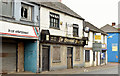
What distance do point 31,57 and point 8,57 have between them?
7.19 feet

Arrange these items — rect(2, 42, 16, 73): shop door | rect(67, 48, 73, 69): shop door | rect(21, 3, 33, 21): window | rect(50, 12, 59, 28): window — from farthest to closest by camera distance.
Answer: rect(67, 48, 73, 69): shop door < rect(50, 12, 59, 28): window < rect(21, 3, 33, 21): window < rect(2, 42, 16, 73): shop door

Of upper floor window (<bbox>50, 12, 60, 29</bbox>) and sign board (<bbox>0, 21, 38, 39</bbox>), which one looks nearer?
sign board (<bbox>0, 21, 38, 39</bbox>)

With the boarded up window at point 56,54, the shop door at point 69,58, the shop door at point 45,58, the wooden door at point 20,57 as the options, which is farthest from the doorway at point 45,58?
the shop door at point 69,58

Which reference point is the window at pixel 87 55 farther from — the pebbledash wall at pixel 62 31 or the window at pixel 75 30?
the window at pixel 75 30

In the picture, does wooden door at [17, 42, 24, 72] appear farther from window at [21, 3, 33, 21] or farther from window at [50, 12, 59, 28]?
window at [50, 12, 59, 28]

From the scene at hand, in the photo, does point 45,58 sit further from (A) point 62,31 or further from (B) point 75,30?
(B) point 75,30

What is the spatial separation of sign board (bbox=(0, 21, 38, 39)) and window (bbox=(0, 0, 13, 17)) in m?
0.76

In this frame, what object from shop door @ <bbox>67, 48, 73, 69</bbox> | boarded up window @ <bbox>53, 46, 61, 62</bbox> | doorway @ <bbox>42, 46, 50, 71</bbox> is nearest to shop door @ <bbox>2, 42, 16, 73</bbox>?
doorway @ <bbox>42, 46, 50, 71</bbox>

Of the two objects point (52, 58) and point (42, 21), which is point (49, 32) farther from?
point (52, 58)

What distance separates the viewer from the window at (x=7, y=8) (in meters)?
14.1

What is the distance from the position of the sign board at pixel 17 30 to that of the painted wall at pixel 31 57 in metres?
1.01

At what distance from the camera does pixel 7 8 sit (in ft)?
47.4

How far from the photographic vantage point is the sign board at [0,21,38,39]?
13.7 meters

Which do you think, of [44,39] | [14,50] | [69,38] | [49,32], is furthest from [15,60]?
[69,38]
